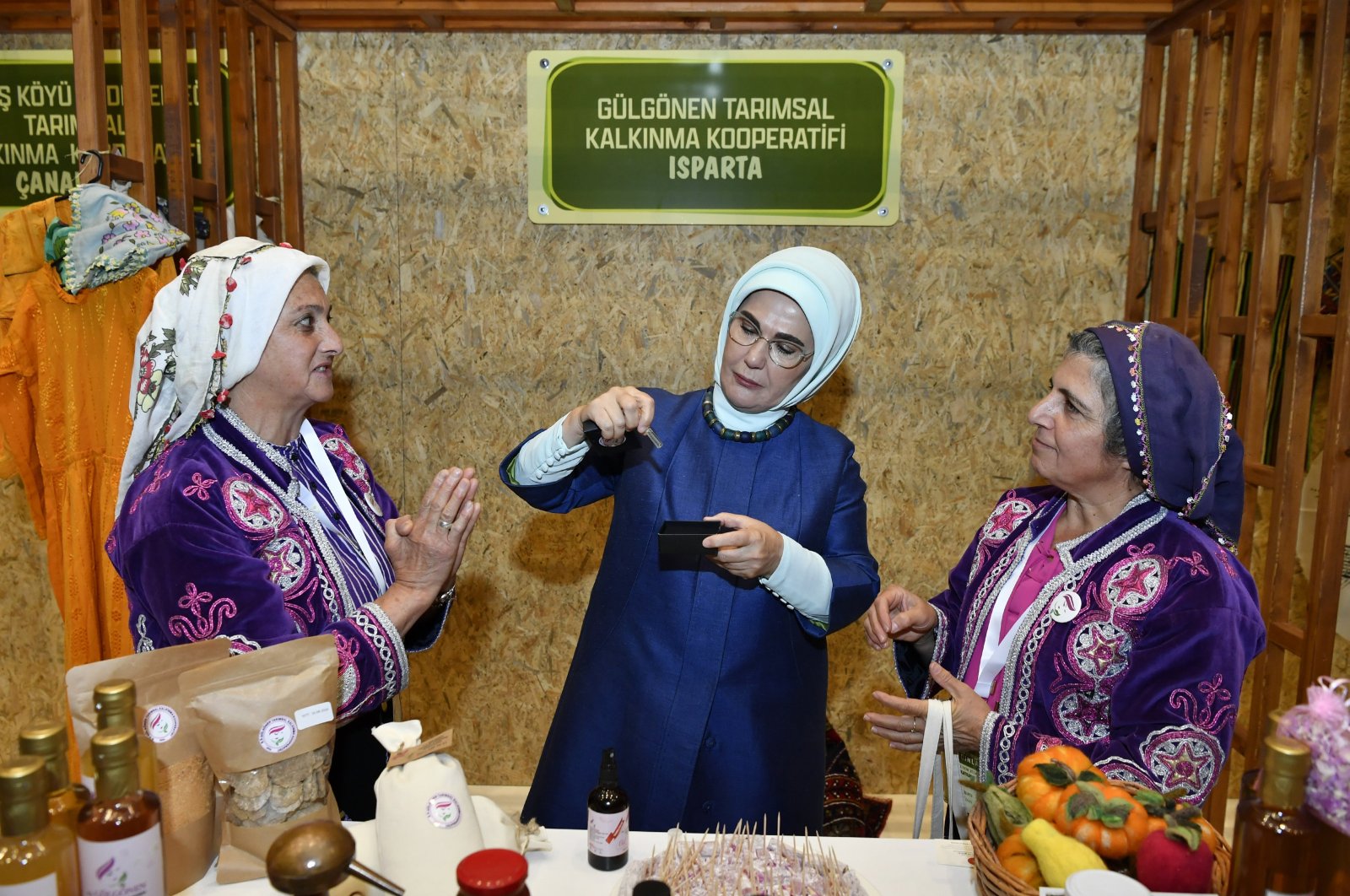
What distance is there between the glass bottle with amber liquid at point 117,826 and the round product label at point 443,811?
31 cm

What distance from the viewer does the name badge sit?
164cm

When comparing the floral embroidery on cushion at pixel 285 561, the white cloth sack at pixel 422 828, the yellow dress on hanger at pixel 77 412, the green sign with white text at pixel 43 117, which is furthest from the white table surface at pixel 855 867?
the green sign with white text at pixel 43 117

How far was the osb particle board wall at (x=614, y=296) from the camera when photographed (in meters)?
3.13

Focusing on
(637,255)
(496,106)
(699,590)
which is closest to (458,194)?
(496,106)

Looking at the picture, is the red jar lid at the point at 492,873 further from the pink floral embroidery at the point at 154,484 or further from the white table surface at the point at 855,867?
the pink floral embroidery at the point at 154,484

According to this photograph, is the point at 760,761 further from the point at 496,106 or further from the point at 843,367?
the point at 496,106

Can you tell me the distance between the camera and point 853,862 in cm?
134

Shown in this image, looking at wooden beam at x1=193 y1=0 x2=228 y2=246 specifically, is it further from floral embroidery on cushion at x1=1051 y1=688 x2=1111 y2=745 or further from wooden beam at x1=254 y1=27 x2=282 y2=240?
floral embroidery on cushion at x1=1051 y1=688 x2=1111 y2=745

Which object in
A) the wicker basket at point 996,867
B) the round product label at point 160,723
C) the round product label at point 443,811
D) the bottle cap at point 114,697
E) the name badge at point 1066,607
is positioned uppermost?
the bottle cap at point 114,697

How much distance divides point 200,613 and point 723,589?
0.98 metres

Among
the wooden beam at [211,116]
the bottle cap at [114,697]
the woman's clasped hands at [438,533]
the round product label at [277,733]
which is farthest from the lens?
the wooden beam at [211,116]

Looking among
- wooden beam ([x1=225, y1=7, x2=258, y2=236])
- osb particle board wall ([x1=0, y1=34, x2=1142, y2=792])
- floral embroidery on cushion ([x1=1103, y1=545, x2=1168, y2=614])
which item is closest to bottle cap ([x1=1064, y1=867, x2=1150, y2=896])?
floral embroidery on cushion ([x1=1103, y1=545, x2=1168, y2=614])

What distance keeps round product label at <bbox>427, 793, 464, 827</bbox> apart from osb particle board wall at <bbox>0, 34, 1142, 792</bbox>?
7.17 feet

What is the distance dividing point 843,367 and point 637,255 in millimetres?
855
